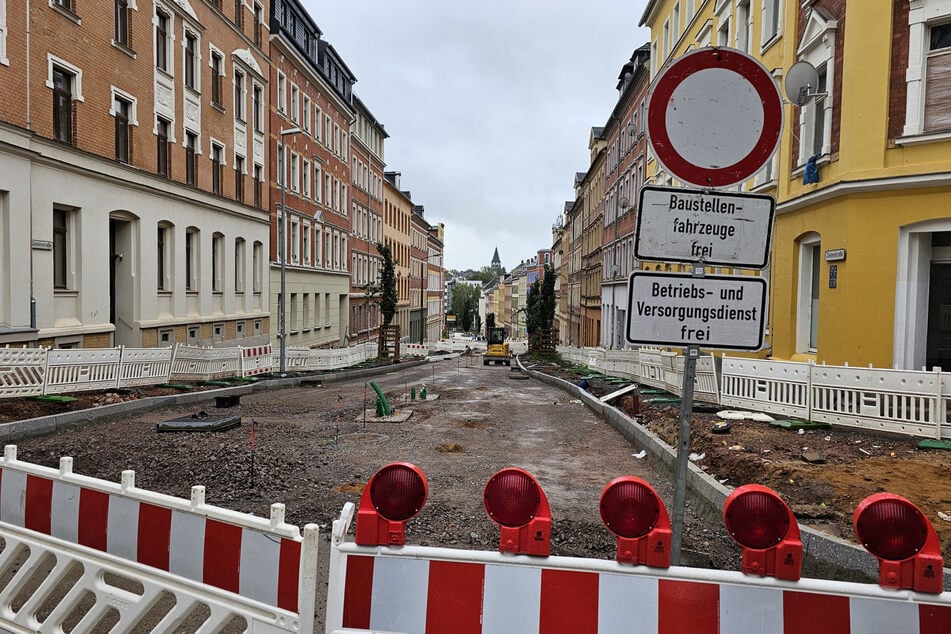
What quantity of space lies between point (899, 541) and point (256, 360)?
77.1ft

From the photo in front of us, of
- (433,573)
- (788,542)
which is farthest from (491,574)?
(788,542)

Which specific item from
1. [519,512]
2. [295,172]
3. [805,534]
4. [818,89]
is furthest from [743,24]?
[295,172]

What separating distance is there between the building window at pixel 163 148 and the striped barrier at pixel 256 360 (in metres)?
6.88

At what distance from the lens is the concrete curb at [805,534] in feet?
15.7

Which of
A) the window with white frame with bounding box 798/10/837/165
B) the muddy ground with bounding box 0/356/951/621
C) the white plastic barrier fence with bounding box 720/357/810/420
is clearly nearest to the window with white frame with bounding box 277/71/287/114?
the muddy ground with bounding box 0/356/951/621

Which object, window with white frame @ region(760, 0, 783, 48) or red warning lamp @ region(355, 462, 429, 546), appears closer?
red warning lamp @ region(355, 462, 429, 546)

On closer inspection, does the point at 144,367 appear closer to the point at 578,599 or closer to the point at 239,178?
the point at 239,178

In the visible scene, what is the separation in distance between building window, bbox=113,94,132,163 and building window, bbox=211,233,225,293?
722 centimetres

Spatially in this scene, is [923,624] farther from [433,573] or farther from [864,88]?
[864,88]

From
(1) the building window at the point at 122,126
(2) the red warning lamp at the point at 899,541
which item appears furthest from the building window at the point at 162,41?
(2) the red warning lamp at the point at 899,541

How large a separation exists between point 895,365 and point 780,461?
21.3ft

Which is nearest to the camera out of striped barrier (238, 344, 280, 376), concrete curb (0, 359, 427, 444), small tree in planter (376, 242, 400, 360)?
concrete curb (0, 359, 427, 444)

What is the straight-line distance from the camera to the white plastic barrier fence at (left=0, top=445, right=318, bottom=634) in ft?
9.45

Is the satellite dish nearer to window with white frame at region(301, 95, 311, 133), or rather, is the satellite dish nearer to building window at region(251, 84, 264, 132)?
building window at region(251, 84, 264, 132)
